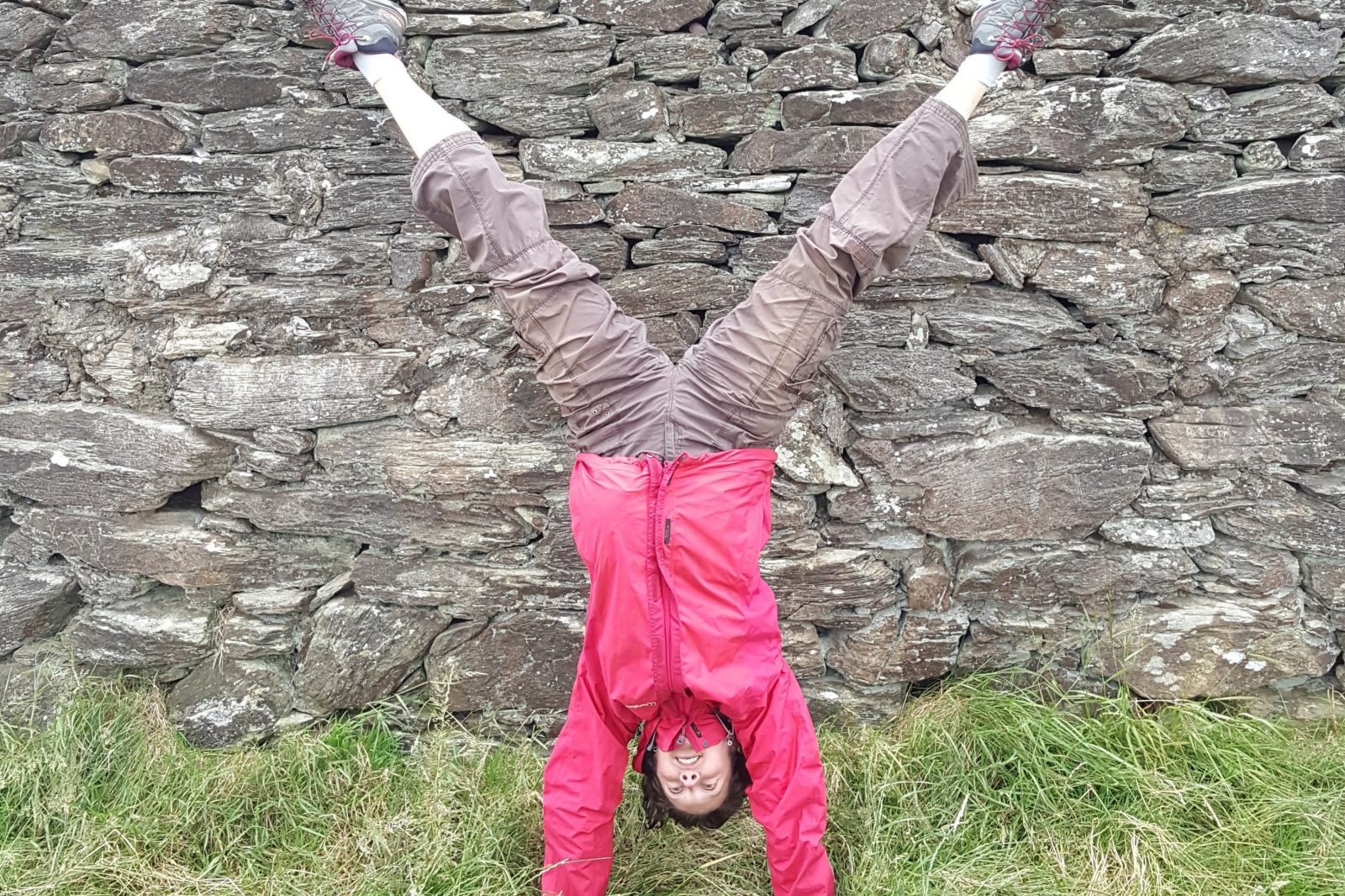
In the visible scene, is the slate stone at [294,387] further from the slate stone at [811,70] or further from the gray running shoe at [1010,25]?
the gray running shoe at [1010,25]

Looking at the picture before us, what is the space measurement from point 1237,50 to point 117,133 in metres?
3.79

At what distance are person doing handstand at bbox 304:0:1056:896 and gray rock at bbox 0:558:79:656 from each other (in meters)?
2.15

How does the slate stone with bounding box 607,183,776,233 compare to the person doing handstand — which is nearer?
the person doing handstand

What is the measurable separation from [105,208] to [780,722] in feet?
9.47

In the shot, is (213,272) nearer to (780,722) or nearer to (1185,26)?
(780,722)

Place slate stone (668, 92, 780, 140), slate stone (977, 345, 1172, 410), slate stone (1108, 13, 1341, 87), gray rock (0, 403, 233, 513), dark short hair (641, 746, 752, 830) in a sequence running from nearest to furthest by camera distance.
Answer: dark short hair (641, 746, 752, 830)
slate stone (1108, 13, 1341, 87)
slate stone (668, 92, 780, 140)
slate stone (977, 345, 1172, 410)
gray rock (0, 403, 233, 513)

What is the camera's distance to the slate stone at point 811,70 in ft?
9.77

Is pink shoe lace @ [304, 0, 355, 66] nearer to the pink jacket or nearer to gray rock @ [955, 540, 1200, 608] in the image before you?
the pink jacket

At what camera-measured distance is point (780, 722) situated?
2586 mm

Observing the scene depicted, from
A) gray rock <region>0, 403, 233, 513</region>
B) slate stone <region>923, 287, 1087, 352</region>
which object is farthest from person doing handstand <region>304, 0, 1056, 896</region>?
gray rock <region>0, 403, 233, 513</region>

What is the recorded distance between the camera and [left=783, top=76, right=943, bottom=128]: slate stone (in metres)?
2.97

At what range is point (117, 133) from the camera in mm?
3098

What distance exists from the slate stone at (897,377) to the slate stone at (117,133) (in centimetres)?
242

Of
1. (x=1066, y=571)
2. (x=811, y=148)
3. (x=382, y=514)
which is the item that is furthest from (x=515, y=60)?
(x=1066, y=571)
